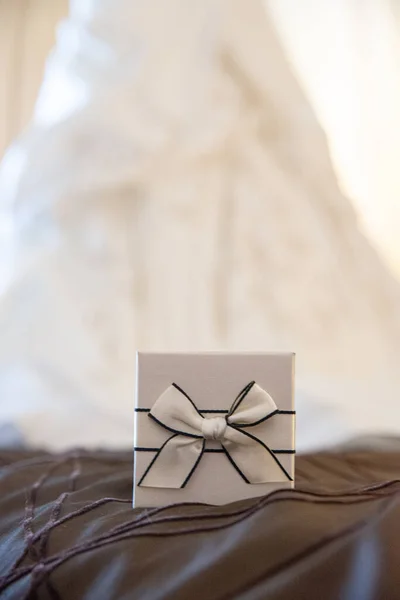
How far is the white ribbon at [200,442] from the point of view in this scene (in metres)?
0.48

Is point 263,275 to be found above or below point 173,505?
above

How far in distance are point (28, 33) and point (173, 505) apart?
5.82ft

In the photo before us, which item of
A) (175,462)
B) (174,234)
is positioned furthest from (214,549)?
(174,234)

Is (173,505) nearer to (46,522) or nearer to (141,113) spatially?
(46,522)

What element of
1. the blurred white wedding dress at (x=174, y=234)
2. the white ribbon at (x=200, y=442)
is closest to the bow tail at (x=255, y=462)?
the white ribbon at (x=200, y=442)

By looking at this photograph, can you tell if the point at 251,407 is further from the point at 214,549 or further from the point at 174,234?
the point at 174,234

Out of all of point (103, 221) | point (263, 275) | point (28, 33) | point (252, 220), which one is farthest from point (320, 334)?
point (28, 33)

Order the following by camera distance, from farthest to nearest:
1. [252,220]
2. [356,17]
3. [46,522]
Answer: [356,17]
[252,220]
[46,522]

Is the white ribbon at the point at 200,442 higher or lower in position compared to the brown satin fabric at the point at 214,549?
higher

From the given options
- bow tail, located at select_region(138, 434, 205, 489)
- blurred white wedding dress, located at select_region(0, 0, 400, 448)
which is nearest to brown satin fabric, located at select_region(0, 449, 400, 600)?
bow tail, located at select_region(138, 434, 205, 489)

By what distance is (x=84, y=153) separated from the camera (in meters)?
0.98

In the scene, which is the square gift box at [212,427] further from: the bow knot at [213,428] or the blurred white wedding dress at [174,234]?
the blurred white wedding dress at [174,234]

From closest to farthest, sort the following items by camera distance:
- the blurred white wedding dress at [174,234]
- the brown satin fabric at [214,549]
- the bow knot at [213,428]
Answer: the brown satin fabric at [214,549], the bow knot at [213,428], the blurred white wedding dress at [174,234]

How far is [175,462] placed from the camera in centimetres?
48
